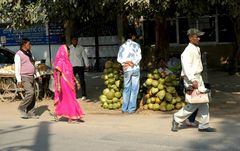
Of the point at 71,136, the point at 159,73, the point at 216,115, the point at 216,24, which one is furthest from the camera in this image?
the point at 216,24

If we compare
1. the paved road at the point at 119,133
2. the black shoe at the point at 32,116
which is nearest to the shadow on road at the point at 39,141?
the paved road at the point at 119,133

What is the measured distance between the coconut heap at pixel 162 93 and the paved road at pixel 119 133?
237 millimetres

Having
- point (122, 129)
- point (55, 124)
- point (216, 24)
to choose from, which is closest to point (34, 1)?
point (55, 124)

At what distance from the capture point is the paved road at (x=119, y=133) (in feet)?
27.0

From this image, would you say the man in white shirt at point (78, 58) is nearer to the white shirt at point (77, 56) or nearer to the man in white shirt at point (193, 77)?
the white shirt at point (77, 56)

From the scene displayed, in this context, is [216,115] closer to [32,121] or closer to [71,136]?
[71,136]

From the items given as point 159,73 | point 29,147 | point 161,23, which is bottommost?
point 29,147

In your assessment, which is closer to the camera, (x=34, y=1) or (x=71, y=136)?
(x=71, y=136)

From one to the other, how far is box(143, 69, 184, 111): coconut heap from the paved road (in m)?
0.24

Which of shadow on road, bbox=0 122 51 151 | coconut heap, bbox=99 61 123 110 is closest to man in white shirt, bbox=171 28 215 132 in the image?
shadow on road, bbox=0 122 51 151

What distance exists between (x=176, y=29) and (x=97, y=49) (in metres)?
3.42

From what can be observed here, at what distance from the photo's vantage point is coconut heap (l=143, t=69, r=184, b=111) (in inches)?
456

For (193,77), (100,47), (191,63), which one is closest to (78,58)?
(191,63)

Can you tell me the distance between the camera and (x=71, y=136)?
366 inches
